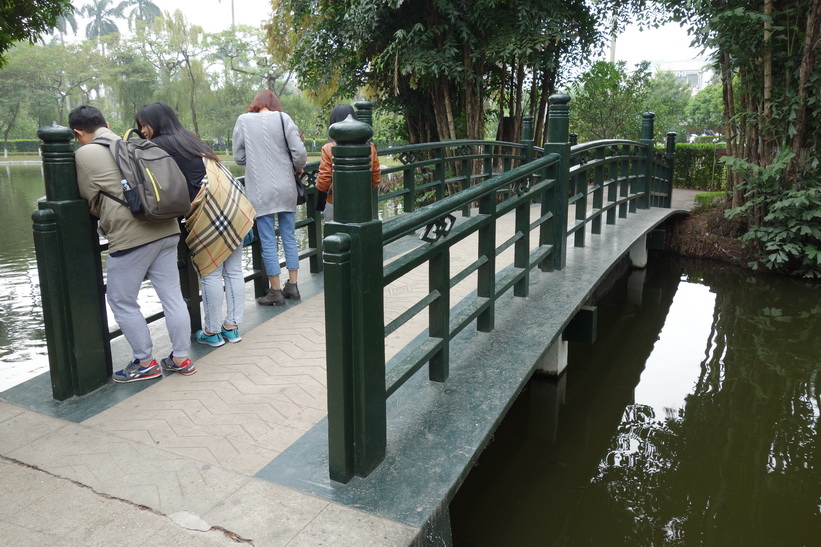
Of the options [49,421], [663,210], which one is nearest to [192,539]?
[49,421]

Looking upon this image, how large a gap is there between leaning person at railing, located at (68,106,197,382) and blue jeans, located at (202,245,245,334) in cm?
35

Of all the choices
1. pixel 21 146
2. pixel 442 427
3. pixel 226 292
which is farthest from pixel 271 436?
pixel 21 146

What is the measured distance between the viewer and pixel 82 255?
3.34m

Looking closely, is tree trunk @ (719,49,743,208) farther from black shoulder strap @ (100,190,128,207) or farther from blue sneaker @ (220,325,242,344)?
black shoulder strap @ (100,190,128,207)

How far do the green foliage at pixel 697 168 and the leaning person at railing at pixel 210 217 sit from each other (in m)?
14.7

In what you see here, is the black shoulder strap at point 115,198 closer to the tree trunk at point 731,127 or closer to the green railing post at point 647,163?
the green railing post at point 647,163

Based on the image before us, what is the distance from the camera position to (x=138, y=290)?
3594mm

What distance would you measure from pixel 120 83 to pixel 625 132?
35641 millimetres

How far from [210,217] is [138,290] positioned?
0.62 m

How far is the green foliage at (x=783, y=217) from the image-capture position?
27.9 ft

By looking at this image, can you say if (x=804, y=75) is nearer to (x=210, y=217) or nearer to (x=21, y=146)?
(x=210, y=217)

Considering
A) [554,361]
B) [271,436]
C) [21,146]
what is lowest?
[554,361]

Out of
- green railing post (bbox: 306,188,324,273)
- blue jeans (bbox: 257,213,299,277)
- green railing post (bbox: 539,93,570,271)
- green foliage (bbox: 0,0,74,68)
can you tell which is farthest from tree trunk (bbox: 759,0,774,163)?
green foliage (bbox: 0,0,74,68)

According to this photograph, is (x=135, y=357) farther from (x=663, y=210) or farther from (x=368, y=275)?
(x=663, y=210)
